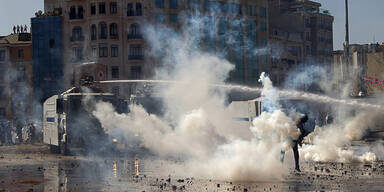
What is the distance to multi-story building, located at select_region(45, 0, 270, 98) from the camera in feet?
244

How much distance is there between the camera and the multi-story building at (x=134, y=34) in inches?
2928

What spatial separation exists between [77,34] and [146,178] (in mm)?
60126

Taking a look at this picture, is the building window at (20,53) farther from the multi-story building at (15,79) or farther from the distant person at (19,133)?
the distant person at (19,133)

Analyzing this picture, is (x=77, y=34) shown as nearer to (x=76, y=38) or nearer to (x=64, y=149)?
(x=76, y=38)

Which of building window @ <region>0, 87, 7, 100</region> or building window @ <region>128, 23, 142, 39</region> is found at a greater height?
building window @ <region>128, 23, 142, 39</region>

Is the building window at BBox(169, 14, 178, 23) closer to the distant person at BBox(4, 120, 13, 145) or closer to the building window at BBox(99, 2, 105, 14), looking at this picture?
the building window at BBox(99, 2, 105, 14)

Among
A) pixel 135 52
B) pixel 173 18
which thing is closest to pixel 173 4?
pixel 173 18

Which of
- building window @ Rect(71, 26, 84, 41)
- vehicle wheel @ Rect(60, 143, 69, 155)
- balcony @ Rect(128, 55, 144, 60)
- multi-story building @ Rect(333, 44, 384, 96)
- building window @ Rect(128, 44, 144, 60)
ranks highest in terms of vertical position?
building window @ Rect(71, 26, 84, 41)

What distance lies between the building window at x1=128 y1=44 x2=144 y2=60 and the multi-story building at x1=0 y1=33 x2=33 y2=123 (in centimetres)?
1777

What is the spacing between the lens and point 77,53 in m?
80.7

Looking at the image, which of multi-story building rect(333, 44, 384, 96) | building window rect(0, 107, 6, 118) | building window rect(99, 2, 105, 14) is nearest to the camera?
building window rect(99, 2, 105, 14)

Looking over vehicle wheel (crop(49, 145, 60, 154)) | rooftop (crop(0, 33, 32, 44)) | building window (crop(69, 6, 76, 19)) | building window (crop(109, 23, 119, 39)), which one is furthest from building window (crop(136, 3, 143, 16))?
vehicle wheel (crop(49, 145, 60, 154))

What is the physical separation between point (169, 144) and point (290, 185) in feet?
51.3

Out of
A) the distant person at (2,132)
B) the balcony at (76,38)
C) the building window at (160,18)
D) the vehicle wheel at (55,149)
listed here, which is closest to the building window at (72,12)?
the balcony at (76,38)
